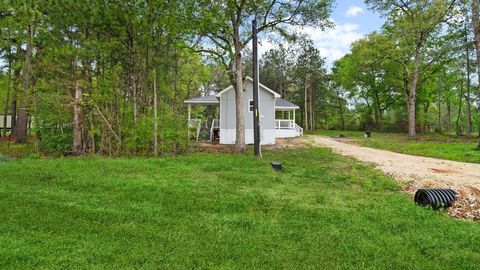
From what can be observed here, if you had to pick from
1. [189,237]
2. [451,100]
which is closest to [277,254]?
[189,237]

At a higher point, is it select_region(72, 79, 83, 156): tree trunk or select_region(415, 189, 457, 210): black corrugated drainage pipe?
select_region(72, 79, 83, 156): tree trunk

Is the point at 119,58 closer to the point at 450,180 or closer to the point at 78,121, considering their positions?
the point at 78,121

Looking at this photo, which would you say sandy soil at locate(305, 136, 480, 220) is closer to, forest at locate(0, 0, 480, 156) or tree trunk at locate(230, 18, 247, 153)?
tree trunk at locate(230, 18, 247, 153)

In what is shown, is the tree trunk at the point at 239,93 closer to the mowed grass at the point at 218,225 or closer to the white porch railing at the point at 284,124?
the mowed grass at the point at 218,225

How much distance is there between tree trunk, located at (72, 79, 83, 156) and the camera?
32.0 ft

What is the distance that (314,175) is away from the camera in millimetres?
7281

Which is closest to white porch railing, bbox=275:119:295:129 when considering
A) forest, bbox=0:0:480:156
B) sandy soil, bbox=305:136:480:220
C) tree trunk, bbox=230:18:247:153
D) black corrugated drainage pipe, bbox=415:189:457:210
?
forest, bbox=0:0:480:156

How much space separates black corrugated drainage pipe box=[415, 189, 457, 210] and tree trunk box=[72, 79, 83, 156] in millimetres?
9470

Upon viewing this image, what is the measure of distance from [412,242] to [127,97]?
963cm

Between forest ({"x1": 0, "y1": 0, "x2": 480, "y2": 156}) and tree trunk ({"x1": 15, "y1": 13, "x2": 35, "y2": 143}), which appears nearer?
forest ({"x1": 0, "y1": 0, "x2": 480, "y2": 156})

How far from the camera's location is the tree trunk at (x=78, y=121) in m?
9.76

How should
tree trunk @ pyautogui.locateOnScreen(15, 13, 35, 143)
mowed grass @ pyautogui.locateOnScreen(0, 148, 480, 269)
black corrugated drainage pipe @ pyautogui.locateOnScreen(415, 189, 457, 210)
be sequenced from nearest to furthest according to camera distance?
1. mowed grass @ pyautogui.locateOnScreen(0, 148, 480, 269)
2. black corrugated drainage pipe @ pyautogui.locateOnScreen(415, 189, 457, 210)
3. tree trunk @ pyautogui.locateOnScreen(15, 13, 35, 143)

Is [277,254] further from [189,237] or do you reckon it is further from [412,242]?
[412,242]

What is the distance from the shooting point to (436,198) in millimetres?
4574
